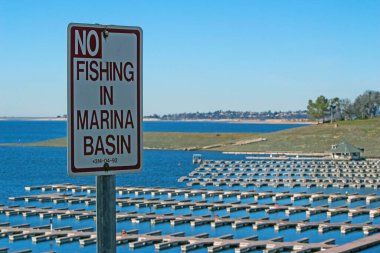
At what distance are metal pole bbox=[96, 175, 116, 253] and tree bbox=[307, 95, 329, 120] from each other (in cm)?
17869

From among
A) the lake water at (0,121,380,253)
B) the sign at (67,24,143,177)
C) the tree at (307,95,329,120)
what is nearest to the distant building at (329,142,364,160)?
the lake water at (0,121,380,253)

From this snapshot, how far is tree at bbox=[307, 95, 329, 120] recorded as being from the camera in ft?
588

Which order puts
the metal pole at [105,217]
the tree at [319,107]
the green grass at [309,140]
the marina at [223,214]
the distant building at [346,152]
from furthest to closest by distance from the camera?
the tree at [319,107], the green grass at [309,140], the distant building at [346,152], the marina at [223,214], the metal pole at [105,217]

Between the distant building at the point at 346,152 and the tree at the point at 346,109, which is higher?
the tree at the point at 346,109

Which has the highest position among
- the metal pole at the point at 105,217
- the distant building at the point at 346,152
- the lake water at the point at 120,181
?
A: the metal pole at the point at 105,217

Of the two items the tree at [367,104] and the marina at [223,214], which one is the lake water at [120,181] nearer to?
the marina at [223,214]

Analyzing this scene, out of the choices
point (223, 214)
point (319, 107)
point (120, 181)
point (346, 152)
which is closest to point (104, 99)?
point (223, 214)

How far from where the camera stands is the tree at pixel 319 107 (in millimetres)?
179125

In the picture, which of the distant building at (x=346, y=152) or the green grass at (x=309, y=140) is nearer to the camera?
the distant building at (x=346, y=152)

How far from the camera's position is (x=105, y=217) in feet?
11.4

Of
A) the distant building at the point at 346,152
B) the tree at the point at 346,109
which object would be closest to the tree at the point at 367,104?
the tree at the point at 346,109

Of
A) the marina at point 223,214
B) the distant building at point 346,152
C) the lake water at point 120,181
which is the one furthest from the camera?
the distant building at point 346,152

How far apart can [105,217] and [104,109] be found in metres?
0.55

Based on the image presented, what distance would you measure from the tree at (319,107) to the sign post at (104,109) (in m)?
178
